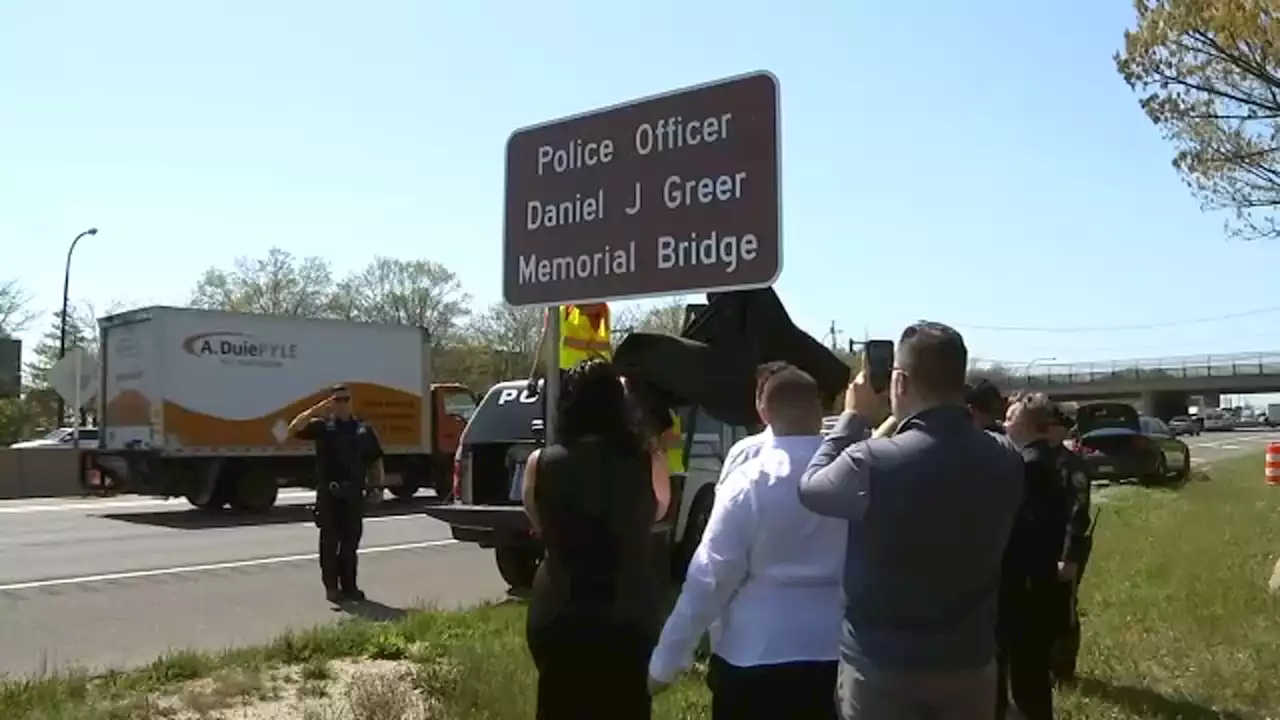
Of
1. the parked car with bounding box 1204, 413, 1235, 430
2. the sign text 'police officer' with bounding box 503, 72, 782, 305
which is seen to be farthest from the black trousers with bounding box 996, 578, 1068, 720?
the parked car with bounding box 1204, 413, 1235, 430

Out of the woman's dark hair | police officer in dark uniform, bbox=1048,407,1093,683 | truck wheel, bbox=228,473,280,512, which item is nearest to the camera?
the woman's dark hair

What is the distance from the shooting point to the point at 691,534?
1097 cm

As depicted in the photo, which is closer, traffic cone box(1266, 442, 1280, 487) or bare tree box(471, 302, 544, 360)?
traffic cone box(1266, 442, 1280, 487)

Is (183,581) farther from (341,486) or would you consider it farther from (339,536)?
(341,486)

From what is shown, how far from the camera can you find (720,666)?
389 centimetres

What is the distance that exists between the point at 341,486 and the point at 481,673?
5057mm

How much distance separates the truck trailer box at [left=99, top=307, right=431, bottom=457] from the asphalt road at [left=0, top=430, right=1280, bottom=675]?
1.57 meters

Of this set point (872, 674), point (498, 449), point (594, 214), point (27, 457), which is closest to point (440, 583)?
point (498, 449)

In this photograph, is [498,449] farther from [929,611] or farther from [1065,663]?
[929,611]

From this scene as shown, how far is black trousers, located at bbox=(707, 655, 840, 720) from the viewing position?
12.3ft

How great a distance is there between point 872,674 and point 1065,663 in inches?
154

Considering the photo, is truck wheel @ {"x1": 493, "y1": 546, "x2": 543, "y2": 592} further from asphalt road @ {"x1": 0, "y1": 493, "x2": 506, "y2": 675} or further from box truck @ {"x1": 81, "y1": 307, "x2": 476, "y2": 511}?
box truck @ {"x1": 81, "y1": 307, "x2": 476, "y2": 511}

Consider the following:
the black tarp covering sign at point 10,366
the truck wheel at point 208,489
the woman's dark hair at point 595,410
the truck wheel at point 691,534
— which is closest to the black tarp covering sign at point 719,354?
the woman's dark hair at point 595,410

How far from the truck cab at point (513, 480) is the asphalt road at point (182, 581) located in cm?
65
